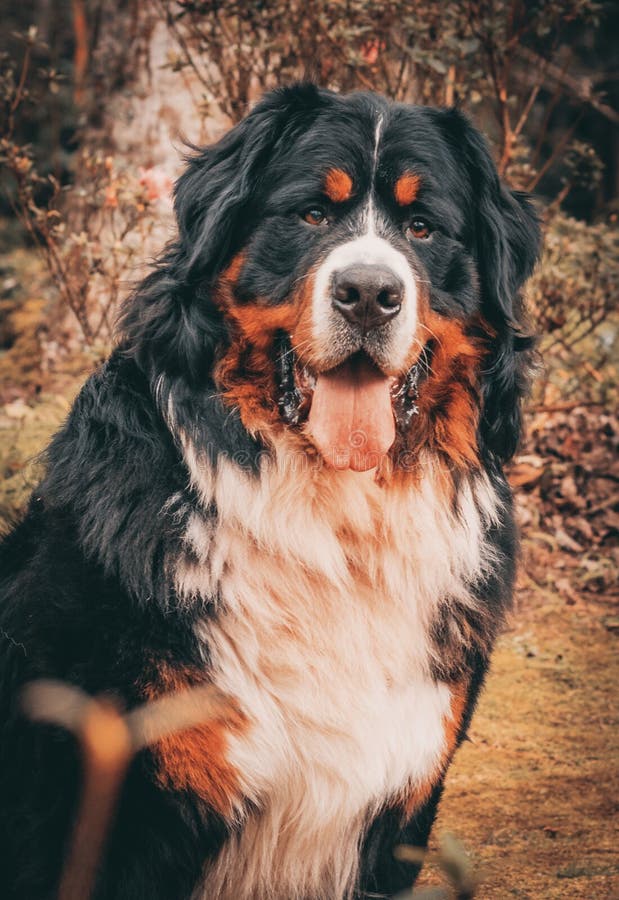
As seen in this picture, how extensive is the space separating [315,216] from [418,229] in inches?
11.0

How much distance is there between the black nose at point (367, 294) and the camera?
2389mm

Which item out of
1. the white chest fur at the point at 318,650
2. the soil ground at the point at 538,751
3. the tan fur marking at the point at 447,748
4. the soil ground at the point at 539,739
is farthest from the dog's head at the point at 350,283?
the soil ground at the point at 539,739

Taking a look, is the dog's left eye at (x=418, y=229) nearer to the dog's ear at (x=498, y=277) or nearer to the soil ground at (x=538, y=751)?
the dog's ear at (x=498, y=277)

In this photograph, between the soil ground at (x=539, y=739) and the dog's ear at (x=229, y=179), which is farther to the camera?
the soil ground at (x=539, y=739)

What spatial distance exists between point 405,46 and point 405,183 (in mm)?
2363

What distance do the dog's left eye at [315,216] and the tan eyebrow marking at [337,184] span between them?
0.15ft

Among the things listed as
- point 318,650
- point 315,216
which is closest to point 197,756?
point 318,650

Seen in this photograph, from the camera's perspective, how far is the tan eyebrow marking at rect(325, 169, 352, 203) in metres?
A: 2.61

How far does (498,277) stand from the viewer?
274cm

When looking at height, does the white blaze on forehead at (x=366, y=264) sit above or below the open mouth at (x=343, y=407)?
above

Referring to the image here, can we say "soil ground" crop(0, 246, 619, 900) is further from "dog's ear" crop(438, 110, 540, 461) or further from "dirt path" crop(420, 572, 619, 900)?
"dog's ear" crop(438, 110, 540, 461)

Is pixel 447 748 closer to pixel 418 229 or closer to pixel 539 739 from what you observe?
pixel 539 739

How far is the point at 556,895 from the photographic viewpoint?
2.80 m

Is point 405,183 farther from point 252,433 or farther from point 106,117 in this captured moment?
point 106,117
